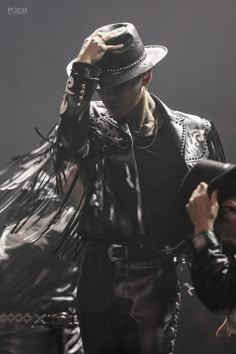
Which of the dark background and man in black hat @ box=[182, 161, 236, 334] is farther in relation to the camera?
the dark background

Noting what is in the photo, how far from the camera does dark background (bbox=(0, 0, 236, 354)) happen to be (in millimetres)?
1792

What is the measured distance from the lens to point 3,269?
1.82 meters

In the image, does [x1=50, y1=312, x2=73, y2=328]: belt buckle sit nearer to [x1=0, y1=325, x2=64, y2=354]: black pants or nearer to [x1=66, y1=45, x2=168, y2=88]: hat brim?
[x1=0, y1=325, x2=64, y2=354]: black pants

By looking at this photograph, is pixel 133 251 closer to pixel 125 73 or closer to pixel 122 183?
pixel 122 183

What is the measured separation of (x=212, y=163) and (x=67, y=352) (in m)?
0.81

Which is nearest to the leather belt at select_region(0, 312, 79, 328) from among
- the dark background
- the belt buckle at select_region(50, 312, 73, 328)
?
the belt buckle at select_region(50, 312, 73, 328)

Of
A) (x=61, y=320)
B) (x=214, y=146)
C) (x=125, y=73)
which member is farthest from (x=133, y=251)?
(x=125, y=73)

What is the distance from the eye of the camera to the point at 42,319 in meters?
1.79

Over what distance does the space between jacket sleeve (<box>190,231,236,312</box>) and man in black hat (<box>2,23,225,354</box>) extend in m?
0.09

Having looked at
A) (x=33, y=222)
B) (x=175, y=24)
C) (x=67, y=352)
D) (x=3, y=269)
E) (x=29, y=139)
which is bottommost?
(x=67, y=352)

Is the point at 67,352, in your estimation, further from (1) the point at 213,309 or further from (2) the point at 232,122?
(2) the point at 232,122

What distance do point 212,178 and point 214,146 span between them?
139 mm

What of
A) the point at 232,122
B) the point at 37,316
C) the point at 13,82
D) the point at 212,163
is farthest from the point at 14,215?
the point at 232,122

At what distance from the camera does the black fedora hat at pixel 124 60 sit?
5.68 ft
